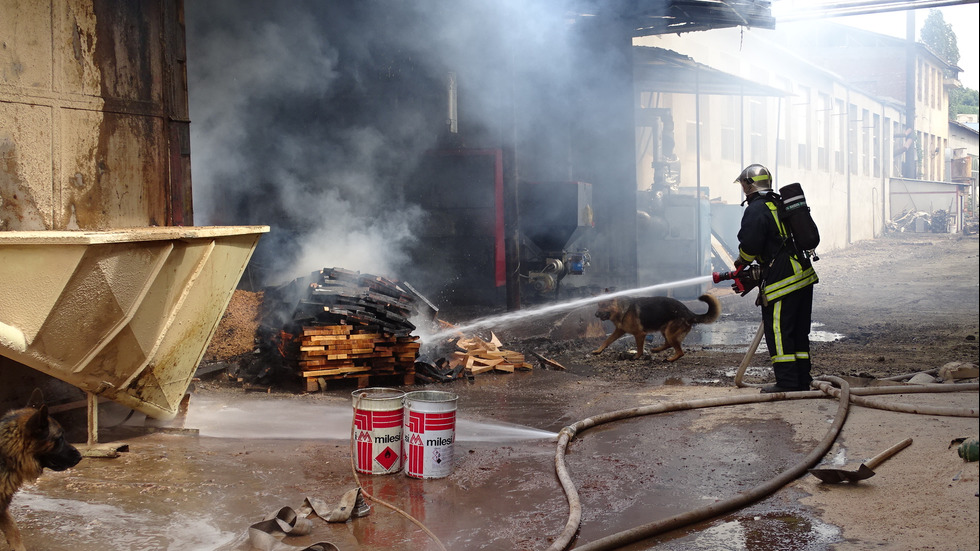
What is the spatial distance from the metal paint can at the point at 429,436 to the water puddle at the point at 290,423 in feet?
3.10

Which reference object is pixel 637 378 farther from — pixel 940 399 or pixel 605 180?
pixel 605 180

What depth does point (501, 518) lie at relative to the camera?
3930 mm

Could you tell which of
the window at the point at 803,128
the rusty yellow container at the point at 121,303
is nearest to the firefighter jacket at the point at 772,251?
the rusty yellow container at the point at 121,303

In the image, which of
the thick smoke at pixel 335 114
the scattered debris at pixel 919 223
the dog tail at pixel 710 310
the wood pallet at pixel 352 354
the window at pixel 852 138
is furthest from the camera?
A: the scattered debris at pixel 919 223

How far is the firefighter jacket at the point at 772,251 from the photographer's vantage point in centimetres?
640

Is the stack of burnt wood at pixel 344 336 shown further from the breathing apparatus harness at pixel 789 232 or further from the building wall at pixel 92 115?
the breathing apparatus harness at pixel 789 232

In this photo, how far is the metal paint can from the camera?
14.6ft

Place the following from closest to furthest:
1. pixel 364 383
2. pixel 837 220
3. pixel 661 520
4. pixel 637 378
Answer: pixel 661 520 < pixel 364 383 < pixel 637 378 < pixel 837 220

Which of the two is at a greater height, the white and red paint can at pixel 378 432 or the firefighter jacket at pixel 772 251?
the firefighter jacket at pixel 772 251

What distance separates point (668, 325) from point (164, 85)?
19.5 ft

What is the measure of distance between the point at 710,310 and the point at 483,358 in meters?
2.72

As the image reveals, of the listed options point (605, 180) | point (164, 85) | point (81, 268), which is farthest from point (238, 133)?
point (81, 268)

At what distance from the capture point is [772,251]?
655 centimetres

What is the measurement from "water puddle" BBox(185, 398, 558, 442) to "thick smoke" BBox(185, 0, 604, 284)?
475 centimetres
